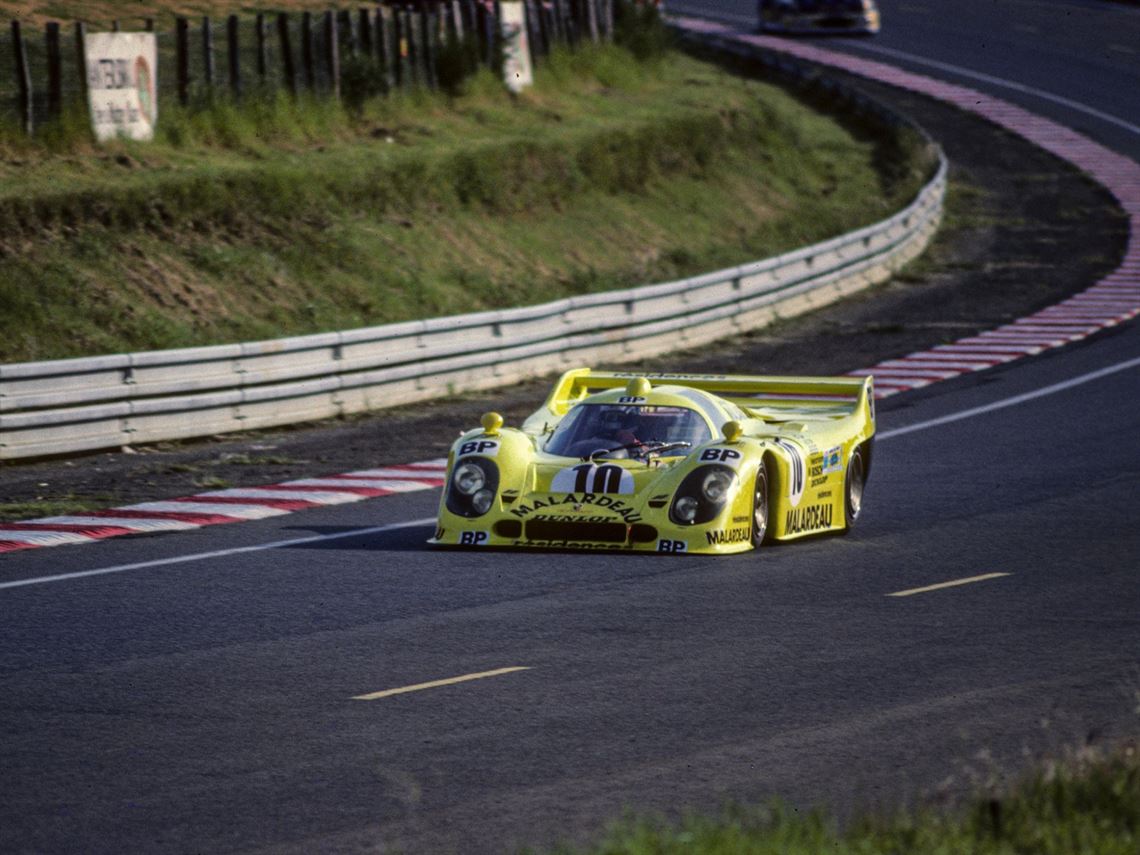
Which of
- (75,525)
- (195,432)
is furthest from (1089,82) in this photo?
(75,525)

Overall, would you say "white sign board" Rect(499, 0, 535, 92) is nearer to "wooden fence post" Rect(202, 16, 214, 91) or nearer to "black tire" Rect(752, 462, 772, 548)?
"wooden fence post" Rect(202, 16, 214, 91)

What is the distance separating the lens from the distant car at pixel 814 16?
2255 inches

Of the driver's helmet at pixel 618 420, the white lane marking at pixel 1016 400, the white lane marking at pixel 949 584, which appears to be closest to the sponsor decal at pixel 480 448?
the driver's helmet at pixel 618 420

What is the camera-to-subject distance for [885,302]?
30.4 m

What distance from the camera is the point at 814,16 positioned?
5756 centimetres

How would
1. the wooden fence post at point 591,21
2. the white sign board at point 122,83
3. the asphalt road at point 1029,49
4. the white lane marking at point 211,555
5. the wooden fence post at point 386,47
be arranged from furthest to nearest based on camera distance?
the asphalt road at point 1029,49
the wooden fence post at point 591,21
the wooden fence post at point 386,47
the white sign board at point 122,83
the white lane marking at point 211,555

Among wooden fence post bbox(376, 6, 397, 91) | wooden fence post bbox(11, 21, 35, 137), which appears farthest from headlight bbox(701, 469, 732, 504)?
wooden fence post bbox(376, 6, 397, 91)

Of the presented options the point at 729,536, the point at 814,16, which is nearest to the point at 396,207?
the point at 729,536

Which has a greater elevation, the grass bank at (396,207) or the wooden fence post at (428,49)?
the wooden fence post at (428,49)

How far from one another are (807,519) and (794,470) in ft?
1.49

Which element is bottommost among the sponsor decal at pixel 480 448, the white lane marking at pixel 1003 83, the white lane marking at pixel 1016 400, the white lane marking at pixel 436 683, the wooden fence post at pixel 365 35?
the white lane marking at pixel 1003 83

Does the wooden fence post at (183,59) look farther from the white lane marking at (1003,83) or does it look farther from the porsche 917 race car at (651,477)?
the white lane marking at (1003,83)

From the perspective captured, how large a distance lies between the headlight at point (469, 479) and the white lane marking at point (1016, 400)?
726 centimetres

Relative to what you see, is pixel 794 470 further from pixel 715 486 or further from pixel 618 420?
pixel 618 420
